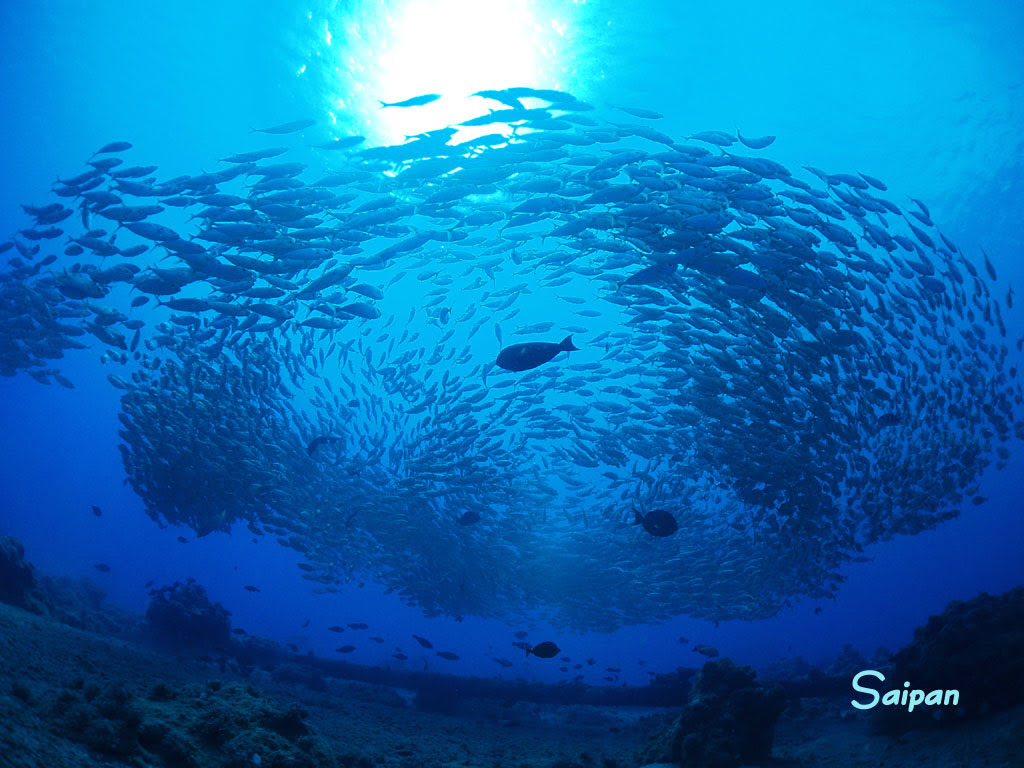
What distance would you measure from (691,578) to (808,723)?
754cm

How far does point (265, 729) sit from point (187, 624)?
1377 centimetres

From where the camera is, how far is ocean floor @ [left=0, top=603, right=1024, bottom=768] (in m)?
3.25

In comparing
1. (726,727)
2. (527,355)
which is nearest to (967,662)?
(726,727)

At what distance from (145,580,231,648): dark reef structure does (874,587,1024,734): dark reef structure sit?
16.2m

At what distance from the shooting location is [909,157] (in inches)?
723

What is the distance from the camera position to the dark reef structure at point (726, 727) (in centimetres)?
585

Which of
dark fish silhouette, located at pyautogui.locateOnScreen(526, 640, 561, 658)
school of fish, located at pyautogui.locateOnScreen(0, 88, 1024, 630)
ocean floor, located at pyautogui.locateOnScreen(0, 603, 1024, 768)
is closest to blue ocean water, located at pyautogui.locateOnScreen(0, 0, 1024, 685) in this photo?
school of fish, located at pyautogui.locateOnScreen(0, 88, 1024, 630)

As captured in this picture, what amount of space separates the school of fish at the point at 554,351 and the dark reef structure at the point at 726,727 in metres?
2.20

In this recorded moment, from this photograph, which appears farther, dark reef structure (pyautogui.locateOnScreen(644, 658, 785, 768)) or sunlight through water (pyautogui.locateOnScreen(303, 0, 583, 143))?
sunlight through water (pyautogui.locateOnScreen(303, 0, 583, 143))

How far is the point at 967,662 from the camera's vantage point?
5781 millimetres

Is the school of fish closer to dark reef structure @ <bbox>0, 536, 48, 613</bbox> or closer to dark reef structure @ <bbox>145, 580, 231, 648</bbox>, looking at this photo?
dark reef structure @ <bbox>145, 580, 231, 648</bbox>

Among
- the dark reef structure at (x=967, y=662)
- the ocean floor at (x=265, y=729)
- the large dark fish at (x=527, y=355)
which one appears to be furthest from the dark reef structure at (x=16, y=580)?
the dark reef structure at (x=967, y=662)

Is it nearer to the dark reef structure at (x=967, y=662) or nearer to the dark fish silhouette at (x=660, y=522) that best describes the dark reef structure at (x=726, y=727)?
the dark reef structure at (x=967, y=662)

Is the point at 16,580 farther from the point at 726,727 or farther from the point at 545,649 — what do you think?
the point at 726,727
